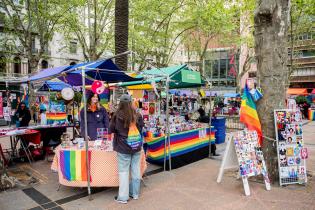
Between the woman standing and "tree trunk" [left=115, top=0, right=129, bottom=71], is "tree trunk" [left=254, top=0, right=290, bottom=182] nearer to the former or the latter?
the woman standing

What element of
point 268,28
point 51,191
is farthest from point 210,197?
point 268,28

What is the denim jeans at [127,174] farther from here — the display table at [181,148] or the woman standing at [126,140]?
the display table at [181,148]

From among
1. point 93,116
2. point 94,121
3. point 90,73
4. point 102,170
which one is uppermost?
point 90,73

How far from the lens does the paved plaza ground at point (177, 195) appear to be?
13.7 feet

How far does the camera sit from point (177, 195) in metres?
4.59

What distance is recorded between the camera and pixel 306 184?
5121 mm

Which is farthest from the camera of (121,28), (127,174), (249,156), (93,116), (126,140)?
(121,28)

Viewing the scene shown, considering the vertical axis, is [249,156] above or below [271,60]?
below

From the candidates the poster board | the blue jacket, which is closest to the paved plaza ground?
the poster board

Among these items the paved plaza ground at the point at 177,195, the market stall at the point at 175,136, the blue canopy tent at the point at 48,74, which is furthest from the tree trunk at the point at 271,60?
the blue canopy tent at the point at 48,74

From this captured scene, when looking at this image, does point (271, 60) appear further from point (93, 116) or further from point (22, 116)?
point (22, 116)

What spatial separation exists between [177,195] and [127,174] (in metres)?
1.04

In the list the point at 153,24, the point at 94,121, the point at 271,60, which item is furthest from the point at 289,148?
the point at 153,24

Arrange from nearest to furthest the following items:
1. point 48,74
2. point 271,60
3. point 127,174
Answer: point 127,174 < point 271,60 < point 48,74
